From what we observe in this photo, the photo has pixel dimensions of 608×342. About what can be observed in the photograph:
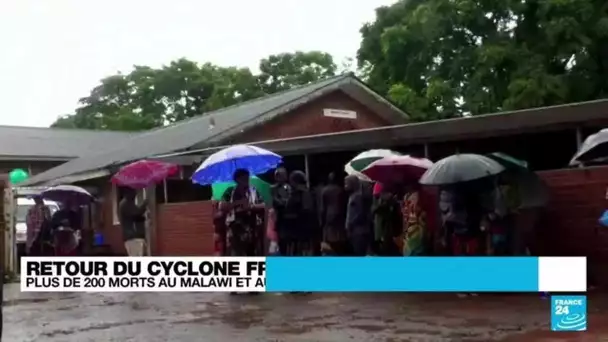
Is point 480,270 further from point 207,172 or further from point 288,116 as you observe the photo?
point 288,116

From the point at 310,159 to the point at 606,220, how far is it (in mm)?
6558

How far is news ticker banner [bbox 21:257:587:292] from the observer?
7.68 m

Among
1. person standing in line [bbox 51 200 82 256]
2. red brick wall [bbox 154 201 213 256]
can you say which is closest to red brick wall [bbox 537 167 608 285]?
red brick wall [bbox 154 201 213 256]

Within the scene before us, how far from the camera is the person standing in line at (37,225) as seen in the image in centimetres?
1557

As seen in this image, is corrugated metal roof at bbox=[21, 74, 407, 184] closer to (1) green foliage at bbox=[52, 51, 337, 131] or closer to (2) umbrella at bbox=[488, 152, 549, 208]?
(2) umbrella at bbox=[488, 152, 549, 208]

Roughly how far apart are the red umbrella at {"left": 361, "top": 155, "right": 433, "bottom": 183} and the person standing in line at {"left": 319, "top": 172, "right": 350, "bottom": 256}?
20.3 inches

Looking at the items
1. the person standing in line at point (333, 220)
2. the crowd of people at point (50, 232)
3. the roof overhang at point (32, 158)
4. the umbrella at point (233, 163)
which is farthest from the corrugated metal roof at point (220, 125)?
the person standing in line at point (333, 220)

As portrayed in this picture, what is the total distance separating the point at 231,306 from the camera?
10.0 meters

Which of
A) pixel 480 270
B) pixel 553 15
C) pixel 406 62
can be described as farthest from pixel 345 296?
pixel 406 62

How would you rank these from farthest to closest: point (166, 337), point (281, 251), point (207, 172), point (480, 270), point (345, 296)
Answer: point (207, 172)
point (281, 251)
point (345, 296)
point (480, 270)
point (166, 337)

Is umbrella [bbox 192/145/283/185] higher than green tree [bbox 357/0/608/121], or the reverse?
green tree [bbox 357/0/608/121]

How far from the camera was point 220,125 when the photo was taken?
21.0 m

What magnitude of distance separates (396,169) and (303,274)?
2.19 meters

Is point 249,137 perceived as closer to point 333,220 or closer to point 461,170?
point 333,220
